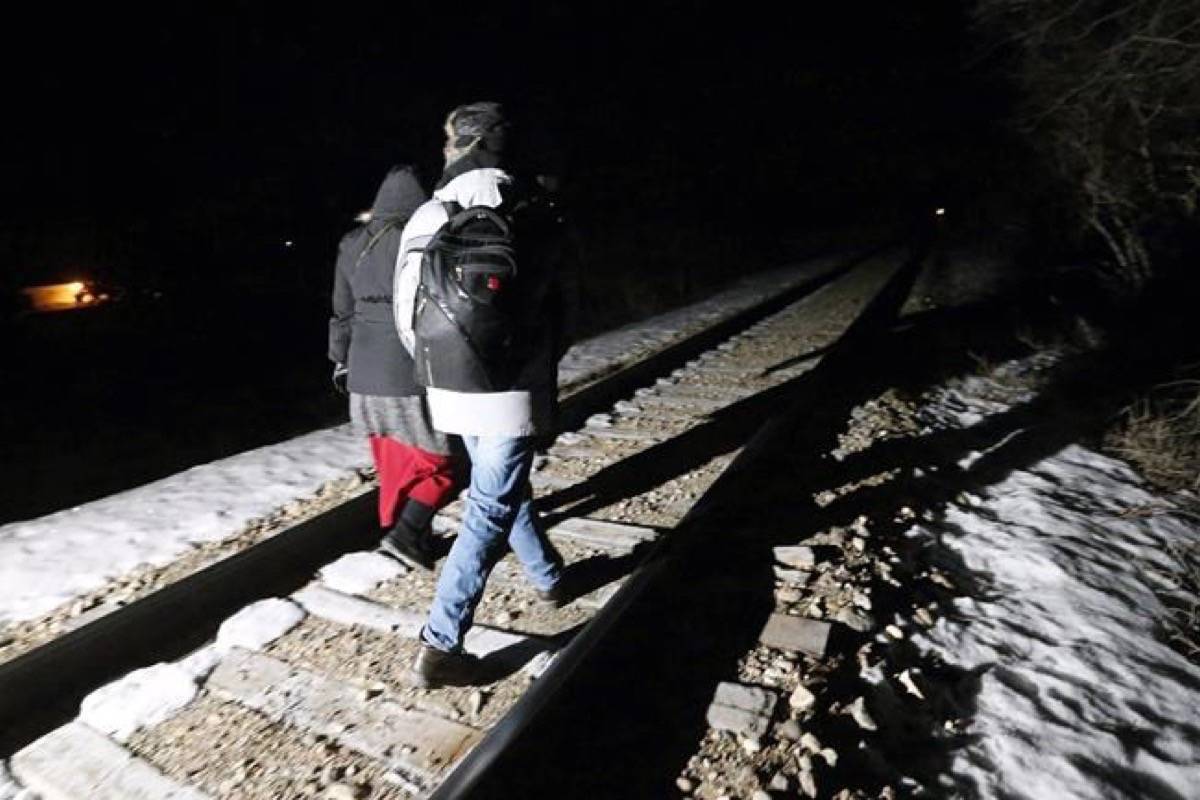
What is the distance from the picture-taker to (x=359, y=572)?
402 centimetres

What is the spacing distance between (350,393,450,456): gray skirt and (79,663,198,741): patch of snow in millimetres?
1278

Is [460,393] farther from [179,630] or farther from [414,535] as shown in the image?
[179,630]

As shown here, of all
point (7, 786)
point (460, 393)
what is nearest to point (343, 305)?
point (460, 393)

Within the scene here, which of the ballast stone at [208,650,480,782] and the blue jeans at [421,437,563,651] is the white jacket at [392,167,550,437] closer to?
the blue jeans at [421,437,563,651]

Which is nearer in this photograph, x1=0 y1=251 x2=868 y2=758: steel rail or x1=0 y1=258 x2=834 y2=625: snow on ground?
x1=0 y1=251 x2=868 y2=758: steel rail

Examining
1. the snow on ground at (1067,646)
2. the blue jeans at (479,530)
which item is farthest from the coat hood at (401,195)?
the snow on ground at (1067,646)

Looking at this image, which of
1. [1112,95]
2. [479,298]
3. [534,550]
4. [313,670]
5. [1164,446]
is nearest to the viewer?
[479,298]

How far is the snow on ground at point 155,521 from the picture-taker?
156 inches

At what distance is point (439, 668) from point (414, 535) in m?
1.15

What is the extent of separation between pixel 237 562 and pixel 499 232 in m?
2.31

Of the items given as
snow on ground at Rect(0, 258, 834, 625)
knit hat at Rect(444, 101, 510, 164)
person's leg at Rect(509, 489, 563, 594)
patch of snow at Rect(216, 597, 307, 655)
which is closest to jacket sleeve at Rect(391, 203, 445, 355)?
knit hat at Rect(444, 101, 510, 164)

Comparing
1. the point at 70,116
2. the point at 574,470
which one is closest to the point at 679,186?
the point at 70,116

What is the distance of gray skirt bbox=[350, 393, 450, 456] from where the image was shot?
11.9 feet

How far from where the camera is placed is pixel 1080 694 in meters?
3.06
